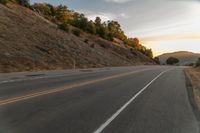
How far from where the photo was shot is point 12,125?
8.45 m

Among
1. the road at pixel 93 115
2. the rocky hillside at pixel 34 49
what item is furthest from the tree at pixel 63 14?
the road at pixel 93 115

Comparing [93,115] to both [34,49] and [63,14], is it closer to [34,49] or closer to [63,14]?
[34,49]

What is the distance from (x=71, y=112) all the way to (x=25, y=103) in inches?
80.4

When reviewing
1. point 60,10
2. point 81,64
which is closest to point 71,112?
point 81,64

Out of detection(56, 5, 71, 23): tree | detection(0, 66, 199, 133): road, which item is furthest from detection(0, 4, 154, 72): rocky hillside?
detection(56, 5, 71, 23): tree

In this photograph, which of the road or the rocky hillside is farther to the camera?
the rocky hillside

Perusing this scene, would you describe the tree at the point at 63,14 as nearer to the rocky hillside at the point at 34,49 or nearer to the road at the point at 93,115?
the rocky hillside at the point at 34,49

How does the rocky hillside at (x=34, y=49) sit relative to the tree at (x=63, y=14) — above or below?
below

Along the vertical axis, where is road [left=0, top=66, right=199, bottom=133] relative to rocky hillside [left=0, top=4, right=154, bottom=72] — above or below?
below

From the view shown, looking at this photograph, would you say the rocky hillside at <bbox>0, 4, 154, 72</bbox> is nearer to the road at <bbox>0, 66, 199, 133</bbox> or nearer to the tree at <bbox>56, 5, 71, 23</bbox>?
the road at <bbox>0, 66, 199, 133</bbox>

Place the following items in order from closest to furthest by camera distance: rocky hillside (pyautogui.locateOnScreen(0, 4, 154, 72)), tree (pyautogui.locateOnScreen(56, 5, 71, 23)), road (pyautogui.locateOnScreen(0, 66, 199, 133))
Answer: road (pyautogui.locateOnScreen(0, 66, 199, 133)), rocky hillside (pyautogui.locateOnScreen(0, 4, 154, 72)), tree (pyautogui.locateOnScreen(56, 5, 71, 23))

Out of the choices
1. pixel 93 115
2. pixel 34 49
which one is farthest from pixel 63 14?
pixel 93 115

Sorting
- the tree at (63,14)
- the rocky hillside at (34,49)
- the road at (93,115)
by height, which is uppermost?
the tree at (63,14)

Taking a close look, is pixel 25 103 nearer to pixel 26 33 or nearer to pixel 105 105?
pixel 105 105
